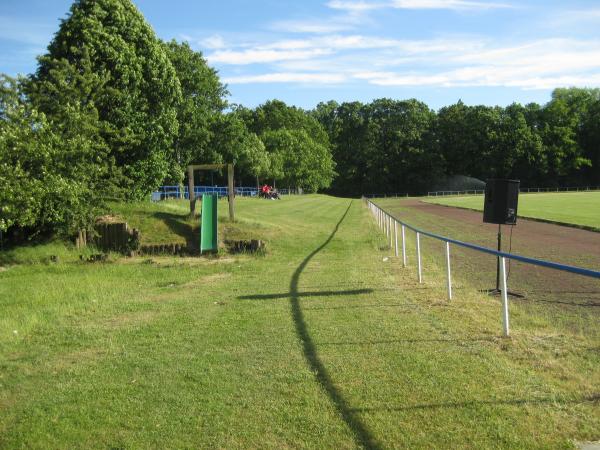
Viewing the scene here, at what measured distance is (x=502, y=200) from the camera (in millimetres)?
9820

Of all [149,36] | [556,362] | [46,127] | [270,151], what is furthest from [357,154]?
[556,362]

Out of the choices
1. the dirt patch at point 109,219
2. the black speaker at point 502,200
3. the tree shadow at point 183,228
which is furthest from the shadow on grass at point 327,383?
the dirt patch at point 109,219

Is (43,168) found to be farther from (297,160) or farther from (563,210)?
(297,160)

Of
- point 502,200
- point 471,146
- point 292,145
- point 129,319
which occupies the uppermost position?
point 471,146

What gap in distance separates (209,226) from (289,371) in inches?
470

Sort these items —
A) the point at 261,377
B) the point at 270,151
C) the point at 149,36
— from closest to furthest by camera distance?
1. the point at 261,377
2. the point at 149,36
3. the point at 270,151

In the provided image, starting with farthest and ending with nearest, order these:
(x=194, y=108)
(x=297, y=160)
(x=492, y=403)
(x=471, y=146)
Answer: (x=471, y=146) → (x=297, y=160) → (x=194, y=108) → (x=492, y=403)

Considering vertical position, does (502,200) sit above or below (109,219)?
above

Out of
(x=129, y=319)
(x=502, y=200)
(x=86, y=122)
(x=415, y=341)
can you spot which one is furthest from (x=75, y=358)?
(x=86, y=122)

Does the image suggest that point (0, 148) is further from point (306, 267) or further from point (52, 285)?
point (306, 267)

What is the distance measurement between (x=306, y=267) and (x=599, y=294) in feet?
20.9

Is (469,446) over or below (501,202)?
below

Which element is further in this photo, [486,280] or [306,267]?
[306,267]

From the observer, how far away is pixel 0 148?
40.3 ft
